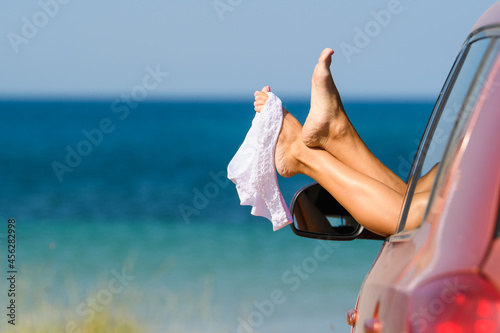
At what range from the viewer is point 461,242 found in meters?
1.29

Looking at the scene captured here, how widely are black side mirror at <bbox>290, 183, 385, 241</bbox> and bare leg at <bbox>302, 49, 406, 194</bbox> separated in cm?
42

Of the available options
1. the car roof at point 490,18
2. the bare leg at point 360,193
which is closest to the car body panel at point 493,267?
the car roof at point 490,18

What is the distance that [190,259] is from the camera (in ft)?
48.7

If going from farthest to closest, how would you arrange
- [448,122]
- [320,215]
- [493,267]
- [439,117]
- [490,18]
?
[320,215] → [439,117] → [448,122] → [490,18] → [493,267]

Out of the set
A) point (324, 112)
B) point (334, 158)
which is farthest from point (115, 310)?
point (334, 158)

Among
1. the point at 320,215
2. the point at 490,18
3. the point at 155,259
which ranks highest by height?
the point at 490,18

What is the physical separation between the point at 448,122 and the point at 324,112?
1.81 meters

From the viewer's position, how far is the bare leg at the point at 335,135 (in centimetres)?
351

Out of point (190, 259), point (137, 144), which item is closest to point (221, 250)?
point (190, 259)

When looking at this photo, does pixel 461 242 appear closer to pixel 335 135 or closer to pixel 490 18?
pixel 490 18

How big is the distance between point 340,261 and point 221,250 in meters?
3.30

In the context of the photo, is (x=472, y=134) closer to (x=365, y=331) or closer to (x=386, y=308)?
(x=386, y=308)

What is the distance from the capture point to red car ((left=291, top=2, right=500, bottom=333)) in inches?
48.4

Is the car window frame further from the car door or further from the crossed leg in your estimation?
the crossed leg
